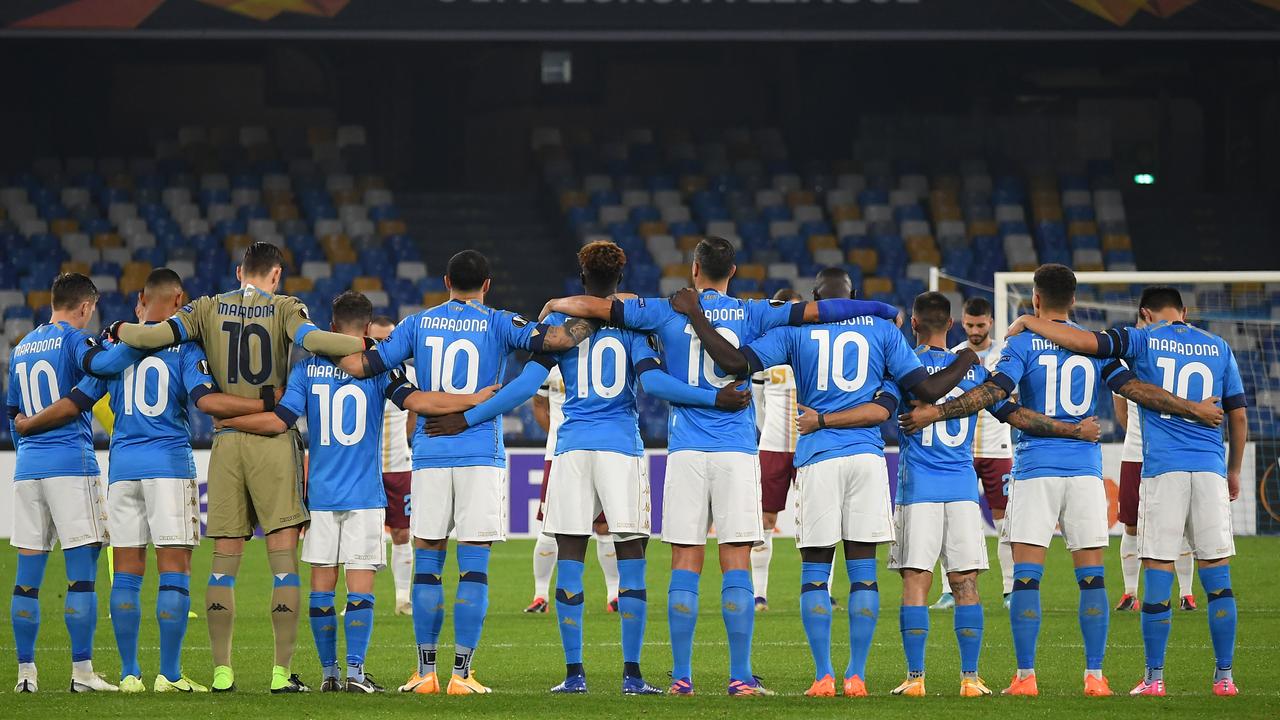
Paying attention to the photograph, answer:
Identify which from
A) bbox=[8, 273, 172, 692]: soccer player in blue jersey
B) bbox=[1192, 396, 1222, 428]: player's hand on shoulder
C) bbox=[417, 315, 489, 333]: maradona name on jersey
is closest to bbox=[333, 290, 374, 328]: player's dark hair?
bbox=[417, 315, 489, 333]: maradona name on jersey

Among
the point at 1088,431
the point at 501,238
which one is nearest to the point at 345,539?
the point at 1088,431

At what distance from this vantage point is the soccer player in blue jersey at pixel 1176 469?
804cm

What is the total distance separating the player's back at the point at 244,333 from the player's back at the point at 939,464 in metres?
3.20

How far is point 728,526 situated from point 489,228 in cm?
1912

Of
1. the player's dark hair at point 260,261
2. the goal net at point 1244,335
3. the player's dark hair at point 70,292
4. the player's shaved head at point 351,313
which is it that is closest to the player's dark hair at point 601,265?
the player's shaved head at point 351,313

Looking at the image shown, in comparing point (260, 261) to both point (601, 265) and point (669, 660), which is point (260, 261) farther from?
point (669, 660)

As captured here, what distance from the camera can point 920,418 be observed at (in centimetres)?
800

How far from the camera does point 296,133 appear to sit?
1110 inches

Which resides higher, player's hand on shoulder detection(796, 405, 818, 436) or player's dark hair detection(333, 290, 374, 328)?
player's dark hair detection(333, 290, 374, 328)

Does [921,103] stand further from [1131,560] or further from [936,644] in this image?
[936,644]

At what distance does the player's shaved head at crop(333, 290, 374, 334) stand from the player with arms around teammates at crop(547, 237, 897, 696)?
1.35 meters

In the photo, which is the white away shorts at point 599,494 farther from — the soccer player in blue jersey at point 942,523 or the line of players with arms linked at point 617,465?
the soccer player in blue jersey at point 942,523

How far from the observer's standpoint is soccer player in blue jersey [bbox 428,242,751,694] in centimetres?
783

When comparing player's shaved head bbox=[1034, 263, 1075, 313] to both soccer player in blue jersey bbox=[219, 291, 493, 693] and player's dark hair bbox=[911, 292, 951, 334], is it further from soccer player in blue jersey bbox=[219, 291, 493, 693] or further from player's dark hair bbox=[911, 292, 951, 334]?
soccer player in blue jersey bbox=[219, 291, 493, 693]
